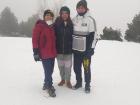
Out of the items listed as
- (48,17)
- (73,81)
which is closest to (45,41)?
(48,17)

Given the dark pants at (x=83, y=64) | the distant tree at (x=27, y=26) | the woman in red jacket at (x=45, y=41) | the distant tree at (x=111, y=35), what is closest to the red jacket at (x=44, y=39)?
the woman in red jacket at (x=45, y=41)

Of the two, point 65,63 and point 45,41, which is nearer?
point 45,41

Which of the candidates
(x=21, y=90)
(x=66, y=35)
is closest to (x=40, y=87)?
(x=21, y=90)

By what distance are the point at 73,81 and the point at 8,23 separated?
93.9 ft

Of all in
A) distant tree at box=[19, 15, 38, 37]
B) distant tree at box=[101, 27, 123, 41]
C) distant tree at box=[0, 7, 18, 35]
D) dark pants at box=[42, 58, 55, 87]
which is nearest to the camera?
dark pants at box=[42, 58, 55, 87]

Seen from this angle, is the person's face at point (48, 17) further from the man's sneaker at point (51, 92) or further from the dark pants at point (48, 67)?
the man's sneaker at point (51, 92)

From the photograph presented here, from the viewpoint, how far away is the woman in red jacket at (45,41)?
18.8ft

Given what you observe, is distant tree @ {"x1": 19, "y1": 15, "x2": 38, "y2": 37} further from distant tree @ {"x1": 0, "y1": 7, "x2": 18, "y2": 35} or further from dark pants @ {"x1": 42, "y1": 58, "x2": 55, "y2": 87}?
dark pants @ {"x1": 42, "y1": 58, "x2": 55, "y2": 87}

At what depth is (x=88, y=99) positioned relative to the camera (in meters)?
6.09

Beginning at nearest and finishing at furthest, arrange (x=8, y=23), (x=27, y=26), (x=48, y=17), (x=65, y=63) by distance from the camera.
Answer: (x=48, y=17) < (x=65, y=63) < (x=27, y=26) < (x=8, y=23)

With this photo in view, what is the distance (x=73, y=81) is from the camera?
23.1 ft

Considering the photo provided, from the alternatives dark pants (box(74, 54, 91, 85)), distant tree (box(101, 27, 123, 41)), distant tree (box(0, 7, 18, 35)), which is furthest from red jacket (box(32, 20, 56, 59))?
distant tree (box(0, 7, 18, 35))

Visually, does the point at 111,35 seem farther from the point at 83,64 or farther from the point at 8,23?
the point at 83,64

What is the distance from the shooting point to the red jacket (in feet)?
18.7
